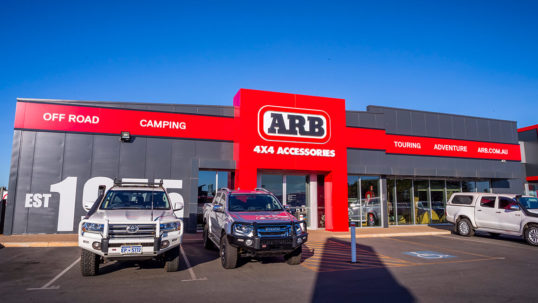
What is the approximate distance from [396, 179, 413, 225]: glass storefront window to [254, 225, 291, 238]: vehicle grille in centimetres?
1390

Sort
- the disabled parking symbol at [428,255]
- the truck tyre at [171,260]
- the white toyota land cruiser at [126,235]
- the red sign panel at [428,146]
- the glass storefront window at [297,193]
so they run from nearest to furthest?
the white toyota land cruiser at [126,235] < the truck tyre at [171,260] < the disabled parking symbol at [428,255] < the glass storefront window at [297,193] < the red sign panel at [428,146]

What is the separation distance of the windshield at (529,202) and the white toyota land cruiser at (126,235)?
45.1ft

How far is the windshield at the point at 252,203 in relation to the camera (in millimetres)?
9062

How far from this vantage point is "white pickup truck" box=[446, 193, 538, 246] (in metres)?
13.0

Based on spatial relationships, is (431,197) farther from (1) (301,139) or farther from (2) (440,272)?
(2) (440,272)

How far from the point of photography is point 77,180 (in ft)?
47.8

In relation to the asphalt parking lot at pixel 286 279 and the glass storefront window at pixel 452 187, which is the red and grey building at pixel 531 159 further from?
the asphalt parking lot at pixel 286 279

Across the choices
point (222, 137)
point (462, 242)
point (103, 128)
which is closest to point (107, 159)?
point (103, 128)

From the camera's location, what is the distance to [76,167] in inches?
578

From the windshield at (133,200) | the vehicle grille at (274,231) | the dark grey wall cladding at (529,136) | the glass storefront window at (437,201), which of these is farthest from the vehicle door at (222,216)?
the dark grey wall cladding at (529,136)

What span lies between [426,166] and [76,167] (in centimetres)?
1912

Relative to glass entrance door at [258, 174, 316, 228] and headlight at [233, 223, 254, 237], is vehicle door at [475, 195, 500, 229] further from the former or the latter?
headlight at [233, 223, 254, 237]

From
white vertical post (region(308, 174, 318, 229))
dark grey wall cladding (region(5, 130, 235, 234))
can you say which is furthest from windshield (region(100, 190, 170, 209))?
white vertical post (region(308, 174, 318, 229))

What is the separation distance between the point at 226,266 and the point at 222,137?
932 centimetres
